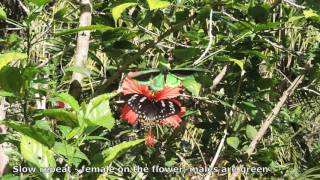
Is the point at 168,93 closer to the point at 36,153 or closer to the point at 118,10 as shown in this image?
the point at 118,10

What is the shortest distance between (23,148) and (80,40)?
423 millimetres

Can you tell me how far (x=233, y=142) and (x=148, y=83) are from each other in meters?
0.51

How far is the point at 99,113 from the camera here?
804 mm

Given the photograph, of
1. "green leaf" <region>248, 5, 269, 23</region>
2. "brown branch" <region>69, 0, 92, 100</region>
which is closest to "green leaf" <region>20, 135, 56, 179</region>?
"brown branch" <region>69, 0, 92, 100</region>

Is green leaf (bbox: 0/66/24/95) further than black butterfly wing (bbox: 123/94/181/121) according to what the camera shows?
No

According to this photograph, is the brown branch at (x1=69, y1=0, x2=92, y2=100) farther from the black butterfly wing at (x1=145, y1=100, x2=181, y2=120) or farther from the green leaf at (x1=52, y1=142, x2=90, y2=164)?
the green leaf at (x1=52, y1=142, x2=90, y2=164)

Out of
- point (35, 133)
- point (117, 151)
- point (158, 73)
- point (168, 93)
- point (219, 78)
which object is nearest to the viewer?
point (35, 133)

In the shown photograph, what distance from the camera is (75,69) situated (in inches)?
40.9

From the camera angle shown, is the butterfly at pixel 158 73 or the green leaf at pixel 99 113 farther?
the butterfly at pixel 158 73

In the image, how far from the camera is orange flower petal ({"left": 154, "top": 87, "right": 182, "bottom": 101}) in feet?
3.56

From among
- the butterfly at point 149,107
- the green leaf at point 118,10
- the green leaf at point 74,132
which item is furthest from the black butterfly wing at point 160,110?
the green leaf at point 74,132

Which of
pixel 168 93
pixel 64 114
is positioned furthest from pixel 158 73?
pixel 64 114

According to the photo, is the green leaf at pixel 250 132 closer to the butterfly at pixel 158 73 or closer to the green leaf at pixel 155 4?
the butterfly at pixel 158 73

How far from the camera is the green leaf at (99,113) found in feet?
2.60
